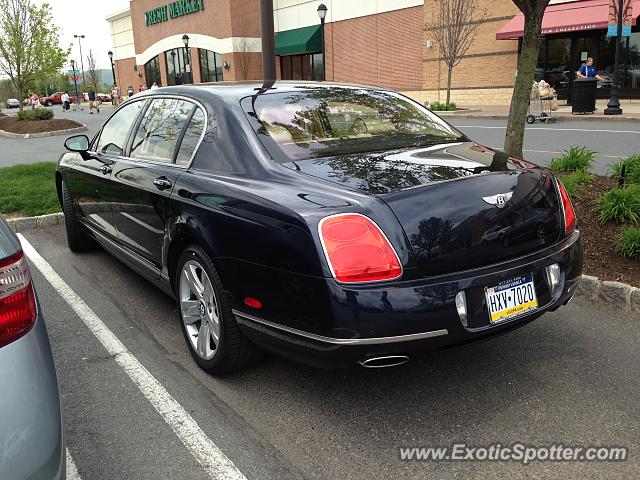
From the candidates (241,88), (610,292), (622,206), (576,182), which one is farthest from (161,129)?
(576,182)

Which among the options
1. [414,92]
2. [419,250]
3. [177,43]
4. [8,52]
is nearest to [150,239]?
[419,250]

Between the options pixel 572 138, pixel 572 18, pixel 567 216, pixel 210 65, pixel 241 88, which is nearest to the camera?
pixel 567 216

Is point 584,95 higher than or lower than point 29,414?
higher

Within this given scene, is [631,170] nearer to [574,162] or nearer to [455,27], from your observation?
[574,162]

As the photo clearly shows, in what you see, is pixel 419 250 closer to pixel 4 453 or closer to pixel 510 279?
pixel 510 279

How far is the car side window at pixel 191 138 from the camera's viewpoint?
11.4ft

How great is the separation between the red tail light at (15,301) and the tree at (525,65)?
5149 millimetres

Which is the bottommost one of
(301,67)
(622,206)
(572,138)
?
(572,138)

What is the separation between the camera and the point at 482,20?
25.7m

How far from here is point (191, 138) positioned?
11.6ft

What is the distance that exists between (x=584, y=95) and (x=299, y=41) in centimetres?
2080

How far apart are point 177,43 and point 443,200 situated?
151ft

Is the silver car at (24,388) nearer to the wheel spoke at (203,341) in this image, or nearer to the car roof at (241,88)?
the wheel spoke at (203,341)


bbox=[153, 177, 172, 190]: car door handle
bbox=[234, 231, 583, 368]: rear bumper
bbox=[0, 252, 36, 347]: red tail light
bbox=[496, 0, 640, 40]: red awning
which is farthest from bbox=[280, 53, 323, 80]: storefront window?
bbox=[0, 252, 36, 347]: red tail light
